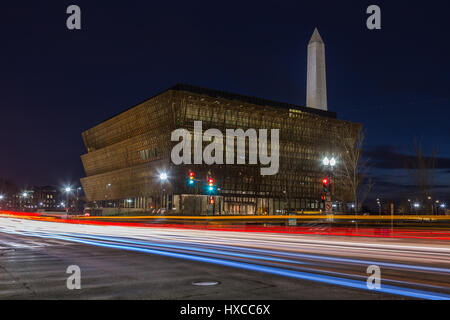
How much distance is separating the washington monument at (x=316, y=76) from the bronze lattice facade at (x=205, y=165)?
5.68m

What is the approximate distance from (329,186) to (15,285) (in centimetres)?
2532

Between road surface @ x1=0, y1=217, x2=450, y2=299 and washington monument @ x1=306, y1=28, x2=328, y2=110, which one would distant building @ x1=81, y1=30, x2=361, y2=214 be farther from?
road surface @ x1=0, y1=217, x2=450, y2=299

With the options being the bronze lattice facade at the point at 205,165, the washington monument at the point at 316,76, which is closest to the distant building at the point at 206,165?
the bronze lattice facade at the point at 205,165

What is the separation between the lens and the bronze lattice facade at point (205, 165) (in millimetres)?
90438

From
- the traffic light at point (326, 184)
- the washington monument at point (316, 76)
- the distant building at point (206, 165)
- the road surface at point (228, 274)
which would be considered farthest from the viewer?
the washington monument at point (316, 76)

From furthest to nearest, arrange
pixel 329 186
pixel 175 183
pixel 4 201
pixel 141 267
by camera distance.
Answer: pixel 4 201, pixel 175 183, pixel 329 186, pixel 141 267

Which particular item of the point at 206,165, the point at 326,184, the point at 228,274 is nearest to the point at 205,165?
the point at 206,165

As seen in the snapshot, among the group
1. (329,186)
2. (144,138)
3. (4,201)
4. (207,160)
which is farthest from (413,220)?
(4,201)

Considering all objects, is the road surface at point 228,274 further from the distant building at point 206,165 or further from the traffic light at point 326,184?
the distant building at point 206,165

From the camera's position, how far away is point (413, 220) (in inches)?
2250

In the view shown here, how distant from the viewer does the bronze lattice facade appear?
297 feet

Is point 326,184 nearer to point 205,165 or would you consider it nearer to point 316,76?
point 205,165

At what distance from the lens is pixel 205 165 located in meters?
92.1

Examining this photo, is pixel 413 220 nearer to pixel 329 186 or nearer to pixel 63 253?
pixel 329 186
